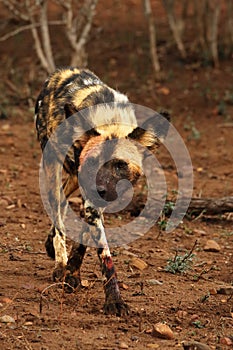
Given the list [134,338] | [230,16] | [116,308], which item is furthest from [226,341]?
[230,16]

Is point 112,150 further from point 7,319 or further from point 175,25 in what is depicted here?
point 175,25

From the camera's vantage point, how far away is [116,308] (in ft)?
14.7

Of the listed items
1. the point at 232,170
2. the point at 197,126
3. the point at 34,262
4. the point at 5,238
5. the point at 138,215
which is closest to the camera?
the point at 34,262

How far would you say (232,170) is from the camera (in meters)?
8.62

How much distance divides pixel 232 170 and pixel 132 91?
340 cm

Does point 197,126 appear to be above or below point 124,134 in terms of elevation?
below

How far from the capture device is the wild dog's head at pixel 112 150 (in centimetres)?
471

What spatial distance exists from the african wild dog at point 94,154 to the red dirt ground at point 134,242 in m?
0.17

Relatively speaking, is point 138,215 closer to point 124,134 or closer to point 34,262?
point 34,262

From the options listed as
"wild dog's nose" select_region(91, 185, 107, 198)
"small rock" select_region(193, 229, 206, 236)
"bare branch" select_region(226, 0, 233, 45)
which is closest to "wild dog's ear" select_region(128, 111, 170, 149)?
"wild dog's nose" select_region(91, 185, 107, 198)

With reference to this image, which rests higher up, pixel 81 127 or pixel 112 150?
pixel 81 127

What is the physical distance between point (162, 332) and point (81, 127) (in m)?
1.54

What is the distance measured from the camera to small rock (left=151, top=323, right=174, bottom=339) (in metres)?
4.20

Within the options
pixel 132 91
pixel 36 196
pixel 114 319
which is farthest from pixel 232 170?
pixel 114 319
